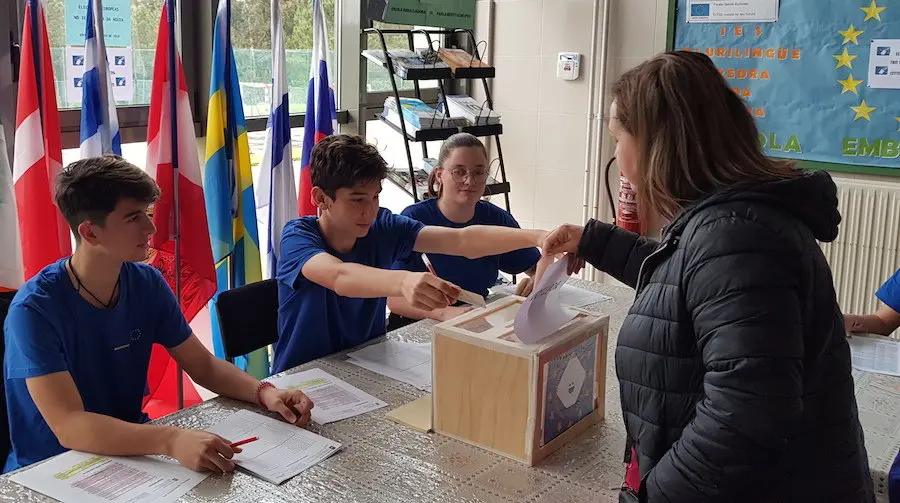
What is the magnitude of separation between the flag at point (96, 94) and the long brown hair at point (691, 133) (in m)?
2.12

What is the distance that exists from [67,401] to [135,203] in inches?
18.9

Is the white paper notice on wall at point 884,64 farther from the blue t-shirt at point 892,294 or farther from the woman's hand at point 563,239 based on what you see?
the woman's hand at point 563,239

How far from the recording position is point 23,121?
2.52 meters

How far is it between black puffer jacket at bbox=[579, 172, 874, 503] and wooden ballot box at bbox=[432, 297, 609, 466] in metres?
0.32

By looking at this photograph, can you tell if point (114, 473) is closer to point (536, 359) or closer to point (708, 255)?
point (536, 359)

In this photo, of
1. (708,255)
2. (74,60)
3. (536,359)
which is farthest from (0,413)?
(708,255)

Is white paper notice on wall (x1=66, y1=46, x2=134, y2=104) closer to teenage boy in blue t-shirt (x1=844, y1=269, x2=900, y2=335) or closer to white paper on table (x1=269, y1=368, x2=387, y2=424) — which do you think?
white paper on table (x1=269, y1=368, x2=387, y2=424)

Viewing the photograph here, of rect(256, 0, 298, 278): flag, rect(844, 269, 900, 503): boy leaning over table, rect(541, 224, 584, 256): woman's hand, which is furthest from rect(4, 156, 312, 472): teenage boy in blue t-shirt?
rect(844, 269, 900, 503): boy leaning over table

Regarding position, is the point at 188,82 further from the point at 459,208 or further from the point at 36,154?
the point at 459,208

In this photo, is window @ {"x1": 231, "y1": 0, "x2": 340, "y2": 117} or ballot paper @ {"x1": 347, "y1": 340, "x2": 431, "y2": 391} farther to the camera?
window @ {"x1": 231, "y1": 0, "x2": 340, "y2": 117}

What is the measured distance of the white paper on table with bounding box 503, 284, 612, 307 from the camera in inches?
106

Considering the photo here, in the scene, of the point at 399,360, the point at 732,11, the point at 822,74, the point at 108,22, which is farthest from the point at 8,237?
the point at 822,74

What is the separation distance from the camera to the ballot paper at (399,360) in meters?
1.98

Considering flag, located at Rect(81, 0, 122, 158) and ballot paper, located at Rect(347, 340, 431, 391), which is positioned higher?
flag, located at Rect(81, 0, 122, 158)
